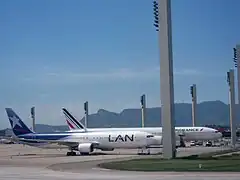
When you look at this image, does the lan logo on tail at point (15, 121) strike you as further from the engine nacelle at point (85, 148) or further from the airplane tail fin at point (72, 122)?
the airplane tail fin at point (72, 122)

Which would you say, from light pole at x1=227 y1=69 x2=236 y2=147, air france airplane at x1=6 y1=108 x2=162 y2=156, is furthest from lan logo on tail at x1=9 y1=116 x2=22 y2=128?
light pole at x1=227 y1=69 x2=236 y2=147

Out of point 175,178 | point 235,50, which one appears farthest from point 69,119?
point 175,178

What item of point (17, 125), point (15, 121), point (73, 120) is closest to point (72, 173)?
point (17, 125)

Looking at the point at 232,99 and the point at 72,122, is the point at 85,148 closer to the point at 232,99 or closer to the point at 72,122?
the point at 72,122

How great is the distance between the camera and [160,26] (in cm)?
4997

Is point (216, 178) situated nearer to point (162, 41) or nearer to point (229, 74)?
point (162, 41)

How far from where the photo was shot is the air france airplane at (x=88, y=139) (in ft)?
236

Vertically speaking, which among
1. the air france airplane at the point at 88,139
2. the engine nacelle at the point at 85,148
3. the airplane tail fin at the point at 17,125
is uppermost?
the airplane tail fin at the point at 17,125

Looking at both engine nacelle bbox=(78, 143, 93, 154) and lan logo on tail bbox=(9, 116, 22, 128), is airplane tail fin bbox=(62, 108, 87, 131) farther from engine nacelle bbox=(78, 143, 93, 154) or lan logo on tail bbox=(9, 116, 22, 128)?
engine nacelle bbox=(78, 143, 93, 154)

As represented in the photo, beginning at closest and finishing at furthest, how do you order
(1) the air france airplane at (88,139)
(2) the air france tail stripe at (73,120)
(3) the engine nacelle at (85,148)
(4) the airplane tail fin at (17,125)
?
(1) the air france airplane at (88,139), (3) the engine nacelle at (85,148), (4) the airplane tail fin at (17,125), (2) the air france tail stripe at (73,120)

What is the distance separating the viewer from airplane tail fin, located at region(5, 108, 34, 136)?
81250 millimetres

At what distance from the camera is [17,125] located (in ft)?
268

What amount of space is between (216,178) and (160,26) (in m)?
25.3

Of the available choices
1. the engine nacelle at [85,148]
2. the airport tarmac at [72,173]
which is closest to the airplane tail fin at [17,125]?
the engine nacelle at [85,148]
